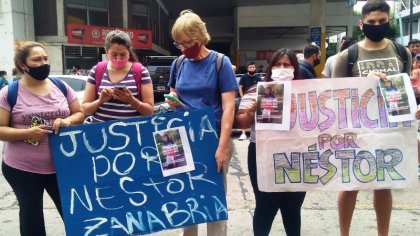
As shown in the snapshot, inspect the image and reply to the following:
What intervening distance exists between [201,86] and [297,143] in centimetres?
80

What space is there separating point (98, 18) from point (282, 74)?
Answer: 21.8 metres

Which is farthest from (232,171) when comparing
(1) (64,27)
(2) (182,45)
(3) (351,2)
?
(1) (64,27)

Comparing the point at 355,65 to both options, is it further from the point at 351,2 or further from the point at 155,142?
the point at 351,2

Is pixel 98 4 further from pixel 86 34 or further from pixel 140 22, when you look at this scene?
pixel 140 22

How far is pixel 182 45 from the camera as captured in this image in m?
2.68

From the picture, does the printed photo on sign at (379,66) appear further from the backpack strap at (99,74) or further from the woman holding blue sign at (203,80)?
the backpack strap at (99,74)

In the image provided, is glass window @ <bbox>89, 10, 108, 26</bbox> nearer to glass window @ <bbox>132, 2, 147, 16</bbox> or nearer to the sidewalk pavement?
glass window @ <bbox>132, 2, 147, 16</bbox>

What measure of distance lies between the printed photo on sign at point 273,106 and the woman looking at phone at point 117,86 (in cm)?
82

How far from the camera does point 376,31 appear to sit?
285 cm

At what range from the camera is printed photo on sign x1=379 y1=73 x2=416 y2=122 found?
280cm

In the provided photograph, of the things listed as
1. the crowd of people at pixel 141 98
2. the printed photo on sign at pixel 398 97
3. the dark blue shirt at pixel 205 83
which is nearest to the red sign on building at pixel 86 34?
the crowd of people at pixel 141 98

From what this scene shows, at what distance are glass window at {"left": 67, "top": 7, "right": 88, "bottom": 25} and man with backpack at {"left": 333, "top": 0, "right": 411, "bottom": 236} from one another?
20.4 metres


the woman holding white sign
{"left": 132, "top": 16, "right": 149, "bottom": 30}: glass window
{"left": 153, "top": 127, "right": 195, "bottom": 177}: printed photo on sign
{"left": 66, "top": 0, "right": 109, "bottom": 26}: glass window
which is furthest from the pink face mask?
{"left": 132, "top": 16, "right": 149, "bottom": 30}: glass window

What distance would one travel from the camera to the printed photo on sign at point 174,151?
270cm
